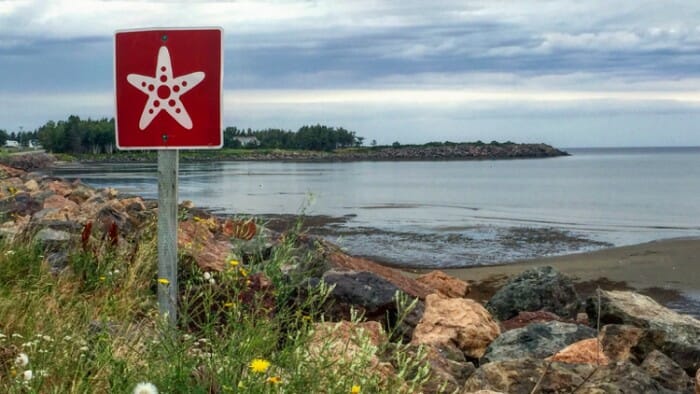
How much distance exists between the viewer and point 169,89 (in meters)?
4.73

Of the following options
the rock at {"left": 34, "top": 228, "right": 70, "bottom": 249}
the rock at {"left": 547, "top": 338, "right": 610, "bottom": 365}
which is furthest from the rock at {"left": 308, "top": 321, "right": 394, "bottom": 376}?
the rock at {"left": 34, "top": 228, "right": 70, "bottom": 249}

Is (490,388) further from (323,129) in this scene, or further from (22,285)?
(323,129)

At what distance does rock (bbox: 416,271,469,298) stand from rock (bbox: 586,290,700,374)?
3.69 m

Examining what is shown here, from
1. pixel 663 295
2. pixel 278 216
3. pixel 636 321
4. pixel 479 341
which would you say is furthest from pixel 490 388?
pixel 278 216

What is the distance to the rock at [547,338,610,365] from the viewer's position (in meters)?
6.23

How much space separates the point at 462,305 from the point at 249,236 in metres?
2.84

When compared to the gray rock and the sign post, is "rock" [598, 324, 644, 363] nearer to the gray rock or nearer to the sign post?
the gray rock

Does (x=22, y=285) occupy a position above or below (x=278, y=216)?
above

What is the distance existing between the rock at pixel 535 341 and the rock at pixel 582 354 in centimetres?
37

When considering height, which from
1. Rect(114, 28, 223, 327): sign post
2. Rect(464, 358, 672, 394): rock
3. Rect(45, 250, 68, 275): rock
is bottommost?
Rect(464, 358, 672, 394): rock

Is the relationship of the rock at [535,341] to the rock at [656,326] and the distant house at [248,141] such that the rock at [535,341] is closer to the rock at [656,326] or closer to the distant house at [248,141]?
the rock at [656,326]

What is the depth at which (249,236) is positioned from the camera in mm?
9594

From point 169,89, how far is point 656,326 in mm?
4715

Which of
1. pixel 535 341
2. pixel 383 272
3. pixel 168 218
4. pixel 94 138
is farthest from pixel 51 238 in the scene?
pixel 94 138
